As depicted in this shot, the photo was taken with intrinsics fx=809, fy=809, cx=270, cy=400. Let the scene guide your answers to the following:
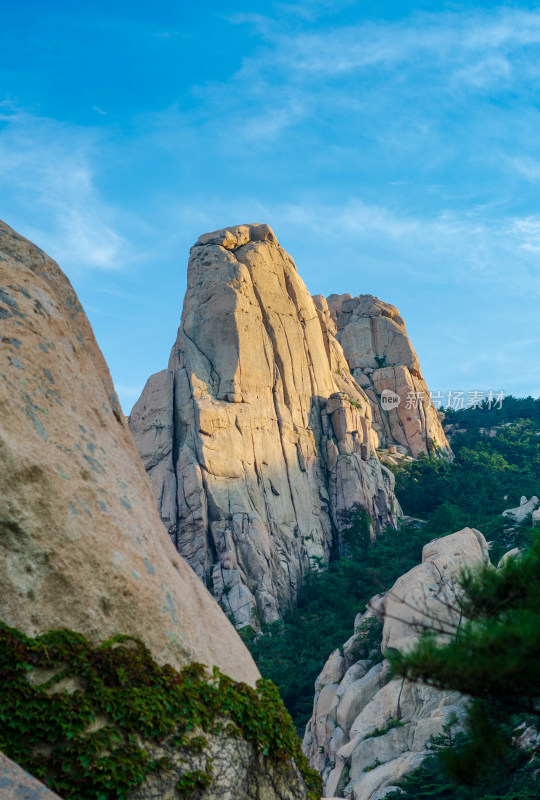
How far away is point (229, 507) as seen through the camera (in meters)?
37.6

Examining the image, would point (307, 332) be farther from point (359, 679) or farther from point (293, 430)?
point (359, 679)

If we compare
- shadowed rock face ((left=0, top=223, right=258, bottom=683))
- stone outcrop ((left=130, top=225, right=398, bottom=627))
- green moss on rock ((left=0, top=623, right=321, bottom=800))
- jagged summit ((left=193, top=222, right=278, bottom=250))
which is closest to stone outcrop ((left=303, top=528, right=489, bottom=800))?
stone outcrop ((left=130, top=225, right=398, bottom=627))

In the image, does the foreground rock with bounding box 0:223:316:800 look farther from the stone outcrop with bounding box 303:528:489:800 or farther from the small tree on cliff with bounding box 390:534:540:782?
the stone outcrop with bounding box 303:528:489:800

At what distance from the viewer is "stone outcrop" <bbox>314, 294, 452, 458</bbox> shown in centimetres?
5425

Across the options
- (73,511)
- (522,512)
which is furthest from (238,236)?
(73,511)

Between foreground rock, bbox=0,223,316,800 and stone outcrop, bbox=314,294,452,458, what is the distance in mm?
41958

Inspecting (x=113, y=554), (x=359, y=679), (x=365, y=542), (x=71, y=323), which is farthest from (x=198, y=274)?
(x=113, y=554)

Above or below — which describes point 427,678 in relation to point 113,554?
below

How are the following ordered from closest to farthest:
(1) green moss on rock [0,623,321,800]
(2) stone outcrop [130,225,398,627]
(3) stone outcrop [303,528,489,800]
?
(1) green moss on rock [0,623,321,800], (3) stone outcrop [303,528,489,800], (2) stone outcrop [130,225,398,627]

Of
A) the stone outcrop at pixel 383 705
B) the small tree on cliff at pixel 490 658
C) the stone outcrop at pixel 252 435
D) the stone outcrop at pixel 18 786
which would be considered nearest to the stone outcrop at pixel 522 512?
the stone outcrop at pixel 383 705

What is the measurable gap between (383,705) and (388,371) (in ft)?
112

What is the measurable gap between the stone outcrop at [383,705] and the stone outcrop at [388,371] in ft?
77.0

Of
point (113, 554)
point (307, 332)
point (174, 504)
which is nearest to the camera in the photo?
point (113, 554)

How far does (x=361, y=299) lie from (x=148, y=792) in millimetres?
54228
